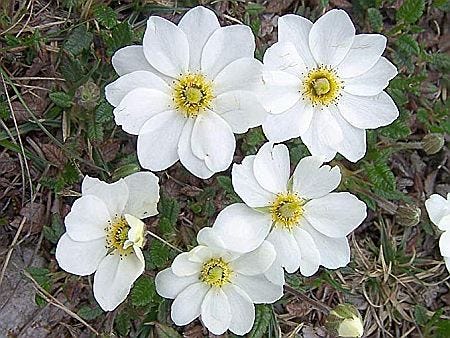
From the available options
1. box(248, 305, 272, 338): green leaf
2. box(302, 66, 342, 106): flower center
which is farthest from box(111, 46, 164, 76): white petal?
box(248, 305, 272, 338): green leaf

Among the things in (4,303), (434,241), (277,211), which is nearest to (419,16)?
(434,241)

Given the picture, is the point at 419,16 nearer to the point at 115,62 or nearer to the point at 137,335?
the point at 115,62

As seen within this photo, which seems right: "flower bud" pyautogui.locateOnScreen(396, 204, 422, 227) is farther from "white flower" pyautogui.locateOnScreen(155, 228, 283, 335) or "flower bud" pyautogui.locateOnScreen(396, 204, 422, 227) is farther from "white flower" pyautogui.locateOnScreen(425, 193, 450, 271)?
"white flower" pyautogui.locateOnScreen(155, 228, 283, 335)

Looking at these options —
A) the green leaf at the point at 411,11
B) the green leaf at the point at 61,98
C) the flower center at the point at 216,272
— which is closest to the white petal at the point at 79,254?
the flower center at the point at 216,272

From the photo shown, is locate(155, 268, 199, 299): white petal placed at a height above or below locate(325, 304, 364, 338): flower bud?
above

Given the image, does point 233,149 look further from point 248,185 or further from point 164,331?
point 164,331

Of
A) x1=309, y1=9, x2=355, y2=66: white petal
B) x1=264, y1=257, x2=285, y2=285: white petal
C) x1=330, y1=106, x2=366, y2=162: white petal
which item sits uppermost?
x1=309, y1=9, x2=355, y2=66: white petal

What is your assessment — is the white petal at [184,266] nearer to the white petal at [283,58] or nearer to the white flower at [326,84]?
the white flower at [326,84]

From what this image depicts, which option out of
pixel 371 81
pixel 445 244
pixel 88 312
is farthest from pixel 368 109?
pixel 88 312
